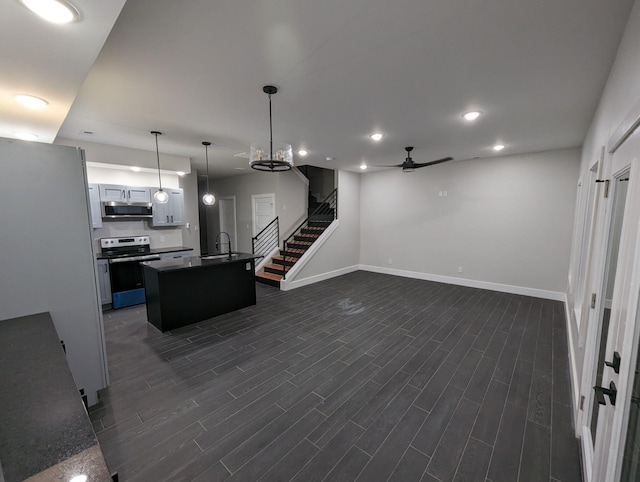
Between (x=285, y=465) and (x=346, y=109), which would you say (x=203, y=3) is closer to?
(x=346, y=109)

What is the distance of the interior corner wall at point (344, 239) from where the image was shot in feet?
21.7

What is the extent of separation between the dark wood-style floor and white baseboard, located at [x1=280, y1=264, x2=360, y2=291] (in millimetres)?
1647

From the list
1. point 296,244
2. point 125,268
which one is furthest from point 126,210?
point 296,244

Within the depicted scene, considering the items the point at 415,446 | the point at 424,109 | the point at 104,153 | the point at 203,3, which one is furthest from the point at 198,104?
the point at 415,446

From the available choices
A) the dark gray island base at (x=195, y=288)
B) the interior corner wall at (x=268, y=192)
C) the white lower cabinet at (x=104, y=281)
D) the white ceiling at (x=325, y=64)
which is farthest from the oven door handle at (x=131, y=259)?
the interior corner wall at (x=268, y=192)

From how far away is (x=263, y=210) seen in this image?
7.87m

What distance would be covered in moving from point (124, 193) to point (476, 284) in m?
7.57

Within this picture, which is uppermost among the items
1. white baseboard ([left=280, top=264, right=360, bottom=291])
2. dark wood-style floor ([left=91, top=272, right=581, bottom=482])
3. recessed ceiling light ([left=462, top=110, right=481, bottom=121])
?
recessed ceiling light ([left=462, top=110, right=481, bottom=121])

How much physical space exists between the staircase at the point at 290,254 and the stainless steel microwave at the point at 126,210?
2.77 meters

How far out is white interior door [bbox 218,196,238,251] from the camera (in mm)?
8914

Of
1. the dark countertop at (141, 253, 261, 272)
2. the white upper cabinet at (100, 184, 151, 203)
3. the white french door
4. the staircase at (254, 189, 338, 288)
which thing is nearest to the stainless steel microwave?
the white upper cabinet at (100, 184, 151, 203)

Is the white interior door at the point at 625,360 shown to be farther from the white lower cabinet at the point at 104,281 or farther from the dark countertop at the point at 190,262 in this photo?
the white lower cabinet at the point at 104,281

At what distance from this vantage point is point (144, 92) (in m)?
2.63

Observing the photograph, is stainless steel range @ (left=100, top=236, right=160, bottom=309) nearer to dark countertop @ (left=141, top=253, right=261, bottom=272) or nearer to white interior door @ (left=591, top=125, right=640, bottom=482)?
dark countertop @ (left=141, top=253, right=261, bottom=272)
